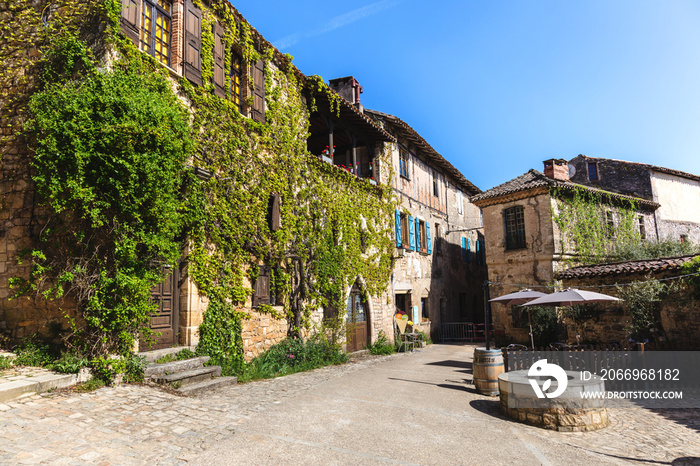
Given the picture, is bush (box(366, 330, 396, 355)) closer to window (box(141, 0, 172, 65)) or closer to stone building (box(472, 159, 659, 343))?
stone building (box(472, 159, 659, 343))

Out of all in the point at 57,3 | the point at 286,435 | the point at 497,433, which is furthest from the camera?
the point at 57,3

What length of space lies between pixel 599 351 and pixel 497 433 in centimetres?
425

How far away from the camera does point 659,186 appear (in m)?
21.5

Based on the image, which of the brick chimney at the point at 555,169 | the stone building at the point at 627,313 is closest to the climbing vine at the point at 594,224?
the brick chimney at the point at 555,169

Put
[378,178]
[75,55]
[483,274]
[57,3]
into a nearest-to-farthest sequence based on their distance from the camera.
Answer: [75,55]
[57,3]
[378,178]
[483,274]

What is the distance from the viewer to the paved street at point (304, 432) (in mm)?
4273

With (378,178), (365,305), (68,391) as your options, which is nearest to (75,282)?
(68,391)

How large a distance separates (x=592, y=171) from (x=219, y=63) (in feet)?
70.4

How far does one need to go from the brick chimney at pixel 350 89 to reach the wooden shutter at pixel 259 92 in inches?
232

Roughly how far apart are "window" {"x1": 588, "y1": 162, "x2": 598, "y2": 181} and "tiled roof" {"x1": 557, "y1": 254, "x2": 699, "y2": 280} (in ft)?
40.8

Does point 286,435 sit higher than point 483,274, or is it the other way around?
point 483,274

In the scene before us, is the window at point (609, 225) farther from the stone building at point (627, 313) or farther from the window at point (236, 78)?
the window at point (236, 78)

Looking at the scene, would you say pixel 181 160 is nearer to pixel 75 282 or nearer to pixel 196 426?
pixel 75 282

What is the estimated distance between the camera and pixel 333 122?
536 inches
